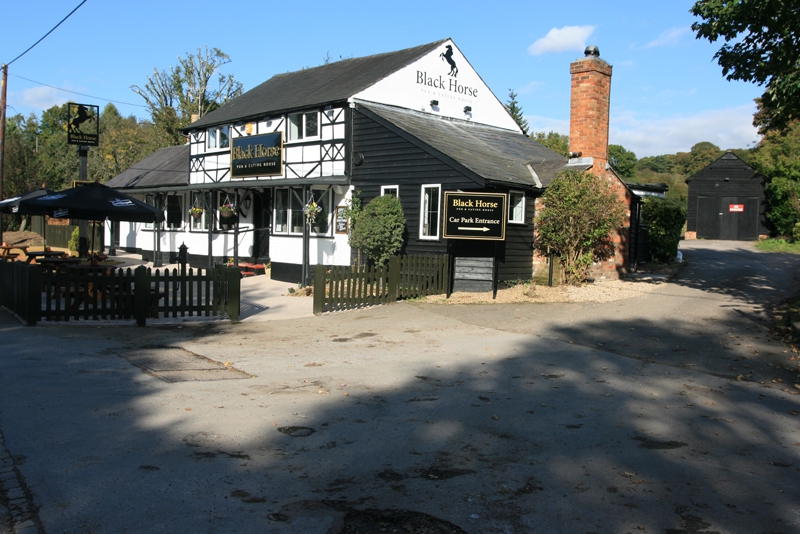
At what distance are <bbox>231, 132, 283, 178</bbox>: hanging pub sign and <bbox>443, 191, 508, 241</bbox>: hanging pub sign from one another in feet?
29.2

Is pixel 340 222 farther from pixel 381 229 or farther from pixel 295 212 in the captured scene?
pixel 381 229

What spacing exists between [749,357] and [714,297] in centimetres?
547

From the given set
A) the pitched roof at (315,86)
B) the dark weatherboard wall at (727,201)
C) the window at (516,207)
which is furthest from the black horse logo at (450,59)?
the dark weatherboard wall at (727,201)

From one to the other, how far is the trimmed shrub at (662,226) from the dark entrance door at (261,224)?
1300 cm

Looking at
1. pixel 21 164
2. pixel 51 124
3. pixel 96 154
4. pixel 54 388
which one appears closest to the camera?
pixel 54 388

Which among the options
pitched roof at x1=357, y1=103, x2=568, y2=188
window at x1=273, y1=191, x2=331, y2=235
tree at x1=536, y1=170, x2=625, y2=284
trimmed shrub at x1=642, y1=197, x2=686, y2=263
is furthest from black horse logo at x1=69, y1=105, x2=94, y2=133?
trimmed shrub at x1=642, y1=197, x2=686, y2=263

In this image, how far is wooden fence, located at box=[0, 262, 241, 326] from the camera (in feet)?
40.6

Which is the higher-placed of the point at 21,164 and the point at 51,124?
the point at 51,124

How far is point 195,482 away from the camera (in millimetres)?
4988

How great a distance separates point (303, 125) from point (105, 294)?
10818 mm

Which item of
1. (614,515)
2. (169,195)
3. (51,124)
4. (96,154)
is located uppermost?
(51,124)

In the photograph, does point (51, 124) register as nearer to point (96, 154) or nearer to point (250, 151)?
point (96, 154)

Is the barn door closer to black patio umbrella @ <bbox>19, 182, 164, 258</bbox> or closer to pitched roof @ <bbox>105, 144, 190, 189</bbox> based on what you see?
pitched roof @ <bbox>105, 144, 190, 189</bbox>

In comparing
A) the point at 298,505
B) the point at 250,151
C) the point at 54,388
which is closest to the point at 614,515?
the point at 298,505
